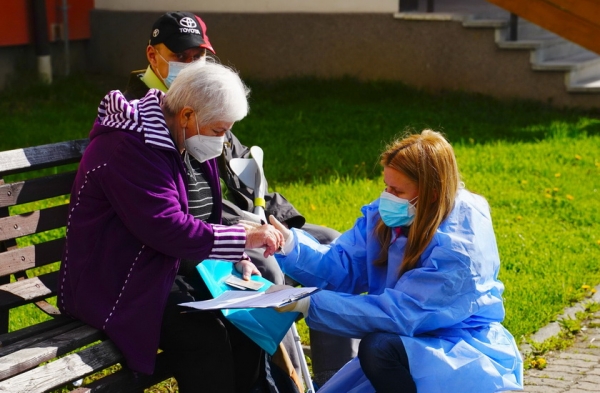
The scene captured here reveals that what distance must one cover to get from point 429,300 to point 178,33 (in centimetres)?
176

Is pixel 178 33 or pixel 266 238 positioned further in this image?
pixel 178 33

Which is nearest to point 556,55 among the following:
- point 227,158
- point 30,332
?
point 227,158

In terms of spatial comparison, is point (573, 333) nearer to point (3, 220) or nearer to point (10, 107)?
point (3, 220)

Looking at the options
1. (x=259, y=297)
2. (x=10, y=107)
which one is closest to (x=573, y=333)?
(x=259, y=297)

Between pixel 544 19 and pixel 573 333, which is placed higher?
pixel 544 19

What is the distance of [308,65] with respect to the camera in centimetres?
1152

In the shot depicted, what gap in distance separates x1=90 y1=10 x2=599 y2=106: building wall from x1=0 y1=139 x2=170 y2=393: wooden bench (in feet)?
23.5

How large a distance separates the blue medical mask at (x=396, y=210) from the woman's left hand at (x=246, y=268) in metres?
0.55

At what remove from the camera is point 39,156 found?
3.75m

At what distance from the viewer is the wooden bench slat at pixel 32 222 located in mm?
3607

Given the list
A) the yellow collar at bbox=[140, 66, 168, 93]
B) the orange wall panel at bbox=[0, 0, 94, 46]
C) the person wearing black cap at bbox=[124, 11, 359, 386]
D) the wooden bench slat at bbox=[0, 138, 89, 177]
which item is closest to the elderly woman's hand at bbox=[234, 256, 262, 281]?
the person wearing black cap at bbox=[124, 11, 359, 386]

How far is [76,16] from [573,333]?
8.90 meters

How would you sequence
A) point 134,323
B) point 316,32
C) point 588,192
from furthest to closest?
point 316,32, point 588,192, point 134,323

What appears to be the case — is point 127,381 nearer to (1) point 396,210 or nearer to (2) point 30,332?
(2) point 30,332
